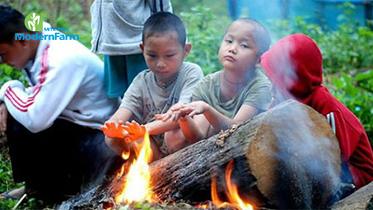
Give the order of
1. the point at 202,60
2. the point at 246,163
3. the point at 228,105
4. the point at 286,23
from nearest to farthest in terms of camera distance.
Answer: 1. the point at 246,163
2. the point at 228,105
3. the point at 202,60
4. the point at 286,23

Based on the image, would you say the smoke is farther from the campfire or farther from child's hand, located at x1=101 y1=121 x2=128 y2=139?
child's hand, located at x1=101 y1=121 x2=128 y2=139

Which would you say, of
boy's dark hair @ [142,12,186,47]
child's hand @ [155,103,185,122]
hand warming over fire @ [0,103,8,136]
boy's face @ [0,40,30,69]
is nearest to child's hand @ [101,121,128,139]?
child's hand @ [155,103,185,122]

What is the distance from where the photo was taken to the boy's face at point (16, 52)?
4898mm

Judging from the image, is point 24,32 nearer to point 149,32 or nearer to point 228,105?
point 149,32

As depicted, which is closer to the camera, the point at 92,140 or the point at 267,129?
the point at 267,129

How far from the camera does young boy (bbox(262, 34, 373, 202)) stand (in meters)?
3.75

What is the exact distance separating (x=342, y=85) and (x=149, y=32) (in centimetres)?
344

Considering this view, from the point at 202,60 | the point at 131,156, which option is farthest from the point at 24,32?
the point at 202,60

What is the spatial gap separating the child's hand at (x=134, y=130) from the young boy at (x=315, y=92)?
0.95m

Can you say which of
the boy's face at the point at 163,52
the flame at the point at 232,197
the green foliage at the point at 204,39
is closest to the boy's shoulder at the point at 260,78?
the boy's face at the point at 163,52

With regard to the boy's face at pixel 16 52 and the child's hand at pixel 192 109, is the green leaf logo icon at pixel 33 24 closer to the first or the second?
the boy's face at pixel 16 52

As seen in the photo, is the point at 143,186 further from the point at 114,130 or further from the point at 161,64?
the point at 161,64

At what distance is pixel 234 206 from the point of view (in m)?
3.21

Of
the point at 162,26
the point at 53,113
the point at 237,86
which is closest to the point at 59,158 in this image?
the point at 53,113
